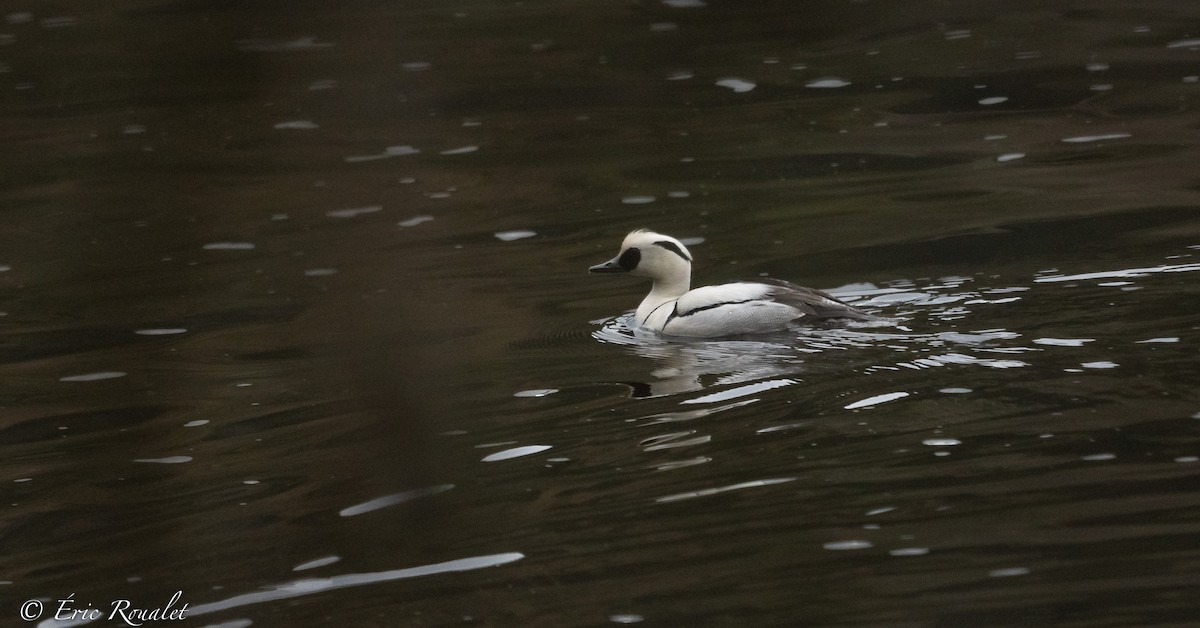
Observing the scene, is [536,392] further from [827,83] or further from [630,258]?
[827,83]

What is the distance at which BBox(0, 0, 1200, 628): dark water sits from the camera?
5273mm

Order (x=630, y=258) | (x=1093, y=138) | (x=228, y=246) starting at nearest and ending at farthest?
(x=630, y=258) < (x=228, y=246) < (x=1093, y=138)

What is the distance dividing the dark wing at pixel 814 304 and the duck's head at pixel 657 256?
43.2 inches

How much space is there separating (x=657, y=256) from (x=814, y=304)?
1.55 m

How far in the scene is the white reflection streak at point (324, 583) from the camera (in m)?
5.86

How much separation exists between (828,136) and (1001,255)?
228 inches

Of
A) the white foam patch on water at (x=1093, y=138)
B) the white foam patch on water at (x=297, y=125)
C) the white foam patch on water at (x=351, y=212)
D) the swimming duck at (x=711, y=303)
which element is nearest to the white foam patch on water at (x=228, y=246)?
the white foam patch on water at (x=351, y=212)

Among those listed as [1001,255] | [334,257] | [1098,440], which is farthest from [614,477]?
[334,257]

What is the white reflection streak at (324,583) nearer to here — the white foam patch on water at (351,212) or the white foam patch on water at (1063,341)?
the white foam patch on water at (1063,341)

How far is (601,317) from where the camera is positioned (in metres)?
11.3

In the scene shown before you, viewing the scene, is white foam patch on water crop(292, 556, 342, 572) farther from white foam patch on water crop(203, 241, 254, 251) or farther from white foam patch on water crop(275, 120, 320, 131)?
white foam patch on water crop(275, 120, 320, 131)

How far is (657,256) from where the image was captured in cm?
1116

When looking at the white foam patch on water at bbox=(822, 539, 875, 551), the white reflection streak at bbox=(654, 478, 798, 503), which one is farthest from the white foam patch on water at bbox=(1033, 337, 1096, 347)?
the white foam patch on water at bbox=(822, 539, 875, 551)

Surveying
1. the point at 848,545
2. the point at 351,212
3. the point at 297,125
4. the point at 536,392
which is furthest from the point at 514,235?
the point at 848,545
